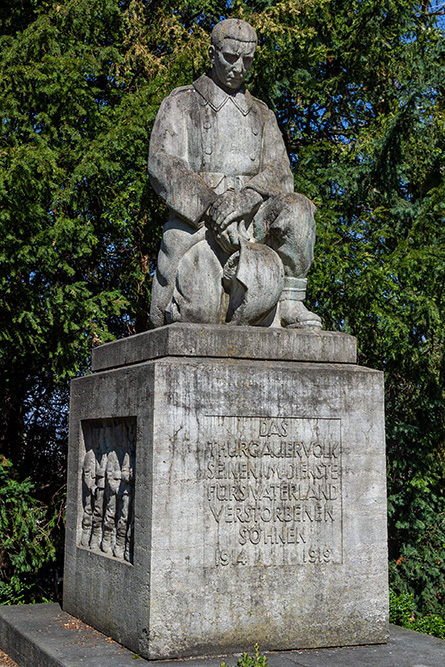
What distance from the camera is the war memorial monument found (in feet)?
14.9

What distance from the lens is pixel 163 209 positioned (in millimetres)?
9906

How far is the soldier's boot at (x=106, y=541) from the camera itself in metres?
5.28

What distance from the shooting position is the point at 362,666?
4305 mm

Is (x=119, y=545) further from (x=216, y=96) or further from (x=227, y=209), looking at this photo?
(x=216, y=96)

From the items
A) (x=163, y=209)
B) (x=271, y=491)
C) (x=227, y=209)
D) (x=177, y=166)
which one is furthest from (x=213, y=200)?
(x=163, y=209)

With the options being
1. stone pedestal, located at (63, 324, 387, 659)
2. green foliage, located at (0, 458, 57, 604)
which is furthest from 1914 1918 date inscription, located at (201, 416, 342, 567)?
green foliage, located at (0, 458, 57, 604)

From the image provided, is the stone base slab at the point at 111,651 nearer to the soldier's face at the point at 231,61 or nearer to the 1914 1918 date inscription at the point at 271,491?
the 1914 1918 date inscription at the point at 271,491

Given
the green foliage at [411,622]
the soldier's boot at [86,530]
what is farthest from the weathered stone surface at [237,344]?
the green foliage at [411,622]

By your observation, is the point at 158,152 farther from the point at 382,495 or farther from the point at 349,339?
the point at 382,495

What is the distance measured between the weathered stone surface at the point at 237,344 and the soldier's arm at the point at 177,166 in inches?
31.2

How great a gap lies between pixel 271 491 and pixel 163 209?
18.7 ft

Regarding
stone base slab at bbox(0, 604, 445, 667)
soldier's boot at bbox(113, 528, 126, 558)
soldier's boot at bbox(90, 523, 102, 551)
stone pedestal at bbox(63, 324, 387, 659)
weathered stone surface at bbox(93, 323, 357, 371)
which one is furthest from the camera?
soldier's boot at bbox(90, 523, 102, 551)

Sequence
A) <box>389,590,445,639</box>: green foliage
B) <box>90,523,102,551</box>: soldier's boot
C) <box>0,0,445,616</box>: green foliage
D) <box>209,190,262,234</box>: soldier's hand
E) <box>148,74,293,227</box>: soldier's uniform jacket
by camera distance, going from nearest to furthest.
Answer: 1. <box>209,190,262,234</box>: soldier's hand
2. <box>148,74,293,227</box>: soldier's uniform jacket
3. <box>90,523,102,551</box>: soldier's boot
4. <box>389,590,445,639</box>: green foliage
5. <box>0,0,445,616</box>: green foliage

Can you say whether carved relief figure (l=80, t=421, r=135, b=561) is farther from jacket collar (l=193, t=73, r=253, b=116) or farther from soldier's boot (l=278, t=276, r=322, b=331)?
jacket collar (l=193, t=73, r=253, b=116)
